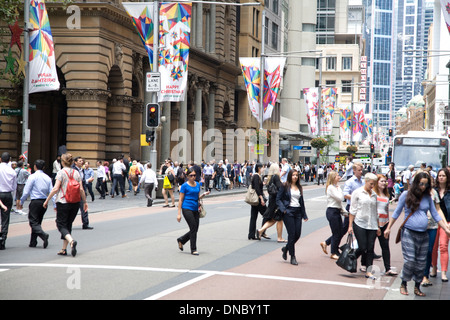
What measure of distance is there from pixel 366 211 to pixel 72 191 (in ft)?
17.5

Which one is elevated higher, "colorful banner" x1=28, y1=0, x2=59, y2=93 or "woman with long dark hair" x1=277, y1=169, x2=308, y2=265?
"colorful banner" x1=28, y1=0, x2=59, y2=93

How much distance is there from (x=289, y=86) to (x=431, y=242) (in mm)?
78721

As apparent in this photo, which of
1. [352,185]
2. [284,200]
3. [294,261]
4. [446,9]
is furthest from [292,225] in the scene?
[446,9]

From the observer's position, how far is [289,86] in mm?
88375

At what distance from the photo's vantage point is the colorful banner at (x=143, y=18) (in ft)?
90.4

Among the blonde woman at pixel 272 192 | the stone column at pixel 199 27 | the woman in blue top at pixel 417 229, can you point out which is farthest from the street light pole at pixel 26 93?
the stone column at pixel 199 27

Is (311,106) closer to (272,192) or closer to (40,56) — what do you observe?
(40,56)

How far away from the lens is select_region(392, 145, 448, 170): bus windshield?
1277 inches

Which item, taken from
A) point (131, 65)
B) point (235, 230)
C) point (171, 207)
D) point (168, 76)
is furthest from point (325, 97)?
point (235, 230)

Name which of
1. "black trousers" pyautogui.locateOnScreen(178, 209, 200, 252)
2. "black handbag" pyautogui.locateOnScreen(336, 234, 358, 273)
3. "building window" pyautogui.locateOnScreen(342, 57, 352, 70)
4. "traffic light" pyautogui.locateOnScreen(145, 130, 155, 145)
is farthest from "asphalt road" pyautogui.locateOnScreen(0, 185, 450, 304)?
"building window" pyautogui.locateOnScreen(342, 57, 352, 70)

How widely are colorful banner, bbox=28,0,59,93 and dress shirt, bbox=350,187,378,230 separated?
16.6 metres

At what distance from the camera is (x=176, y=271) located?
438 inches

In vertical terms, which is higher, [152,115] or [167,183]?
[152,115]

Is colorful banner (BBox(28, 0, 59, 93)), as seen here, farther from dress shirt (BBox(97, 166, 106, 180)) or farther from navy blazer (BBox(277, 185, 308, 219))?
navy blazer (BBox(277, 185, 308, 219))
